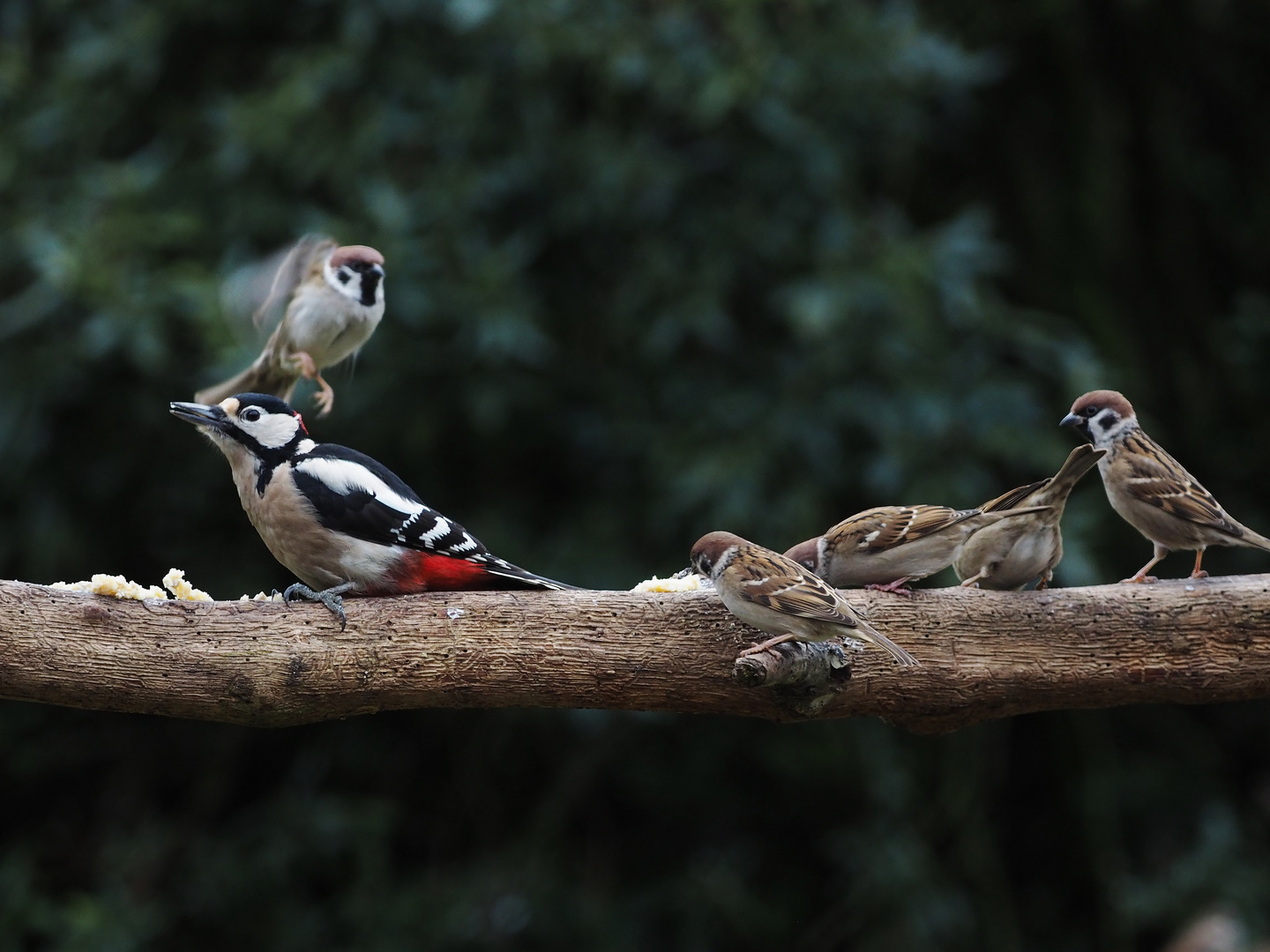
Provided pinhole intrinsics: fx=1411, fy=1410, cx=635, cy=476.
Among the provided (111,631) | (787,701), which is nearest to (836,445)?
(787,701)

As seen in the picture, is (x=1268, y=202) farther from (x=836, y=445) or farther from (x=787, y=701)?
(x=787, y=701)

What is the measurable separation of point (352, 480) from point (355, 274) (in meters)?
0.65

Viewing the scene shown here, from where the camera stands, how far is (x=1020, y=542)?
3334mm

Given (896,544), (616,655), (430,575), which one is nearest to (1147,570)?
(896,544)

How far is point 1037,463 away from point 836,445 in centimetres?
81

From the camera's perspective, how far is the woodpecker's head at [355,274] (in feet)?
12.0

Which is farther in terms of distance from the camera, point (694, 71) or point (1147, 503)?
point (694, 71)

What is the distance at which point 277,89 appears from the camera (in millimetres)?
5820

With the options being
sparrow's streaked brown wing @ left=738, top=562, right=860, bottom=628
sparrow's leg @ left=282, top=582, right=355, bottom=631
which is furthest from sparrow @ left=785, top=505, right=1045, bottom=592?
sparrow's leg @ left=282, top=582, right=355, bottom=631

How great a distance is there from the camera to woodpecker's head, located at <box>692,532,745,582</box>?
3.14m

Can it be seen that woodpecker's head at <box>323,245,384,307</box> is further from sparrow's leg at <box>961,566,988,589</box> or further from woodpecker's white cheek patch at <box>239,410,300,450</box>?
sparrow's leg at <box>961,566,988,589</box>

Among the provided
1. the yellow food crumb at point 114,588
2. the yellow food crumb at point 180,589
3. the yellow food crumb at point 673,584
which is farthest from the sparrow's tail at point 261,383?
the yellow food crumb at point 673,584

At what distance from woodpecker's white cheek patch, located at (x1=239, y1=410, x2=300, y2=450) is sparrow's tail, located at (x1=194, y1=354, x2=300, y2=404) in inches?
16.7

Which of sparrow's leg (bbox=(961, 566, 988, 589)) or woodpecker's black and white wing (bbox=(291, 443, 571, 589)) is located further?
sparrow's leg (bbox=(961, 566, 988, 589))
